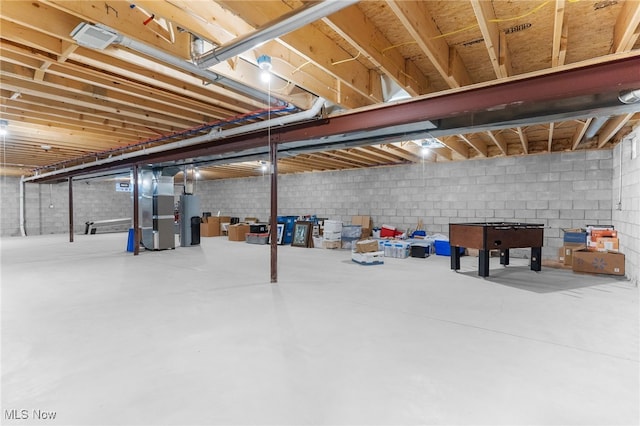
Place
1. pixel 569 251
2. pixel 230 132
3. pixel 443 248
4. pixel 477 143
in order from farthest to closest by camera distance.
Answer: pixel 443 248
pixel 477 143
pixel 569 251
pixel 230 132

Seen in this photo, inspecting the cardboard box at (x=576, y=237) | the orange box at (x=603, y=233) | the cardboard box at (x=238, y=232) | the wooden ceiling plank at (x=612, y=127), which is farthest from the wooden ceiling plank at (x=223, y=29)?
the cardboard box at (x=238, y=232)

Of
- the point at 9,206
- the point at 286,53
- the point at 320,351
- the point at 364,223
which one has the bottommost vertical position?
the point at 320,351

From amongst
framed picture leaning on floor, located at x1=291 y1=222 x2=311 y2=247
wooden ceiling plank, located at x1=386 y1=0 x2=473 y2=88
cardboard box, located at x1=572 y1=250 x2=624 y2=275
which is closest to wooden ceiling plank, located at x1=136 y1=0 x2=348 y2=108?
wooden ceiling plank, located at x1=386 y1=0 x2=473 y2=88

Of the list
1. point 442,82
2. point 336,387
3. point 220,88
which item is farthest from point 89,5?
point 442,82

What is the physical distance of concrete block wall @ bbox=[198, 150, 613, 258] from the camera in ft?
20.5

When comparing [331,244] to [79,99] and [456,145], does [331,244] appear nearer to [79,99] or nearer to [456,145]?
[456,145]

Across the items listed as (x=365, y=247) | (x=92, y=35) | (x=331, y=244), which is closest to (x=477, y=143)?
(x=365, y=247)

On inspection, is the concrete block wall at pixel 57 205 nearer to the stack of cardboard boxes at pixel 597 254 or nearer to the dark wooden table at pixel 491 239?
the dark wooden table at pixel 491 239

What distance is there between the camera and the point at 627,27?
2.14 metres

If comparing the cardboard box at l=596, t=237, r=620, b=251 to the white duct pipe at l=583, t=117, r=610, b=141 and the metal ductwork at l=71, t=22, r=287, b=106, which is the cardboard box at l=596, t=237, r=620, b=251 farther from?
the metal ductwork at l=71, t=22, r=287, b=106

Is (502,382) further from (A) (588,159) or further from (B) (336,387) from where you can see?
(A) (588,159)

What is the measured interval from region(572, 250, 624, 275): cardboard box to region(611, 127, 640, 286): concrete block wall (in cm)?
11

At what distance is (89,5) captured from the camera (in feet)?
6.90

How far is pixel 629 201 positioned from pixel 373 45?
4.88 m
